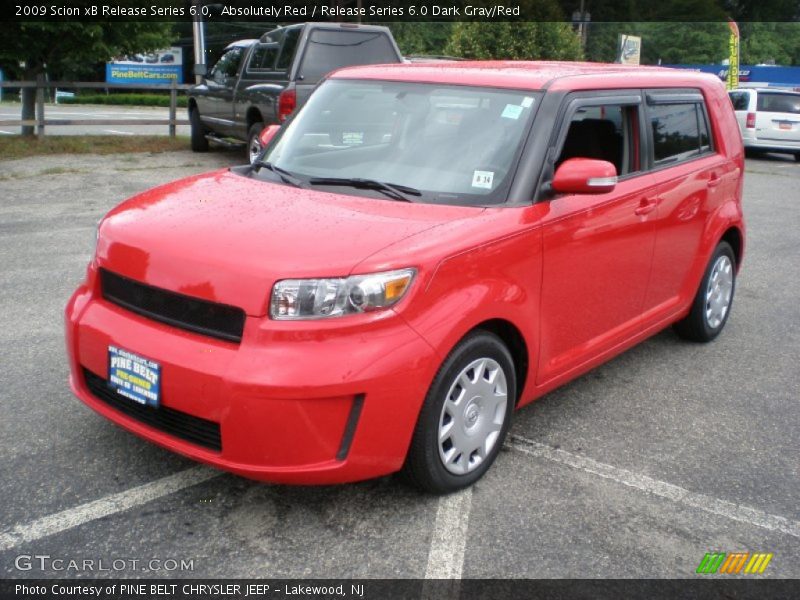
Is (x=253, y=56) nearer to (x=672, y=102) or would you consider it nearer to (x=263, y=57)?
(x=263, y=57)

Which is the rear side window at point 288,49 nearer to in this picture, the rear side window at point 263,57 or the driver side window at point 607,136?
the rear side window at point 263,57

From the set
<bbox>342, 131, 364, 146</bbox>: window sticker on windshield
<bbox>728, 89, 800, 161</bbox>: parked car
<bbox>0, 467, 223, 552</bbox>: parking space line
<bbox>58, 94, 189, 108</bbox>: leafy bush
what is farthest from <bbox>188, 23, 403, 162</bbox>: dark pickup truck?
<bbox>58, 94, 189, 108</bbox>: leafy bush

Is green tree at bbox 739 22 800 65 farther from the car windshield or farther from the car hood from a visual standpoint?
the car hood

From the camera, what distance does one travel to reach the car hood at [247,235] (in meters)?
3.01

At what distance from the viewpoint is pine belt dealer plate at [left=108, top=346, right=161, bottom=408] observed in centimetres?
309

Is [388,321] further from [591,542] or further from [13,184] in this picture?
[13,184]

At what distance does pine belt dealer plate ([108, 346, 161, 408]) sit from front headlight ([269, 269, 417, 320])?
20.7 inches

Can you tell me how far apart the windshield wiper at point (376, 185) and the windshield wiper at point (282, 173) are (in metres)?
0.07

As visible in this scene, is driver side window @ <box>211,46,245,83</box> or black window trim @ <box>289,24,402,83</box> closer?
black window trim @ <box>289,24,402,83</box>

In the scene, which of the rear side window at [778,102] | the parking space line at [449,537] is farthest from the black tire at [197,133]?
the parking space line at [449,537]

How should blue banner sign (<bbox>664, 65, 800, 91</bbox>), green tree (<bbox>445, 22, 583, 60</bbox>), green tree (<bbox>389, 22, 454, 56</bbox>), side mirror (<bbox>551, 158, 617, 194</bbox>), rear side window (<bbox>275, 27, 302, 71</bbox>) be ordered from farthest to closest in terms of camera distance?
green tree (<bbox>389, 22, 454, 56</bbox>), blue banner sign (<bbox>664, 65, 800, 91</bbox>), green tree (<bbox>445, 22, 583, 60</bbox>), rear side window (<bbox>275, 27, 302, 71</bbox>), side mirror (<bbox>551, 158, 617, 194</bbox>)

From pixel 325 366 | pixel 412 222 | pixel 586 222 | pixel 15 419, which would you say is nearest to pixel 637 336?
pixel 586 222

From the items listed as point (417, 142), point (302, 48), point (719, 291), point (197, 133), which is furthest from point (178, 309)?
point (197, 133)

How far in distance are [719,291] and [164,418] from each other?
3.91 metres
